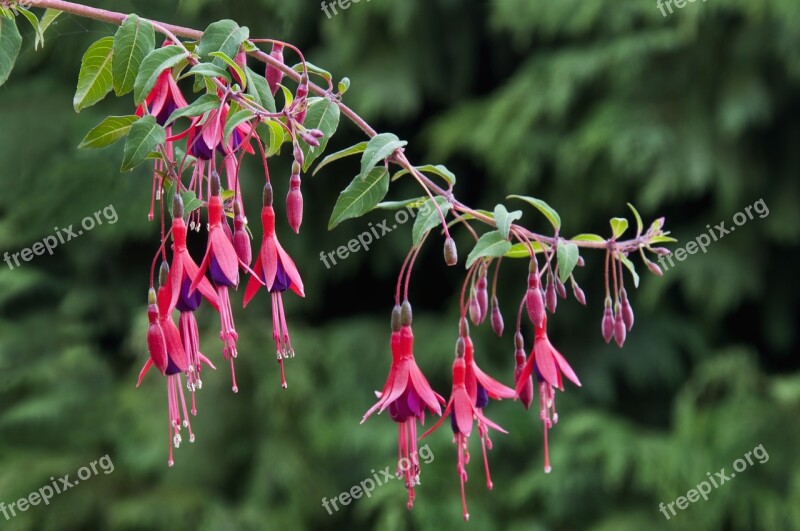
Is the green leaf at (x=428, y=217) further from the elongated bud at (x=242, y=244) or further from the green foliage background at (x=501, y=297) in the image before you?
the green foliage background at (x=501, y=297)

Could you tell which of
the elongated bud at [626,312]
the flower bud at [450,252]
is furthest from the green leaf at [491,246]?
the elongated bud at [626,312]

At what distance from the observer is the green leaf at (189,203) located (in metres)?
0.53

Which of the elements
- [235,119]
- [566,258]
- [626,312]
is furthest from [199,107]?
[626,312]

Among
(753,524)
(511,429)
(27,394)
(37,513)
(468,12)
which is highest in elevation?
(468,12)

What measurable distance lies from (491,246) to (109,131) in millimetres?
229

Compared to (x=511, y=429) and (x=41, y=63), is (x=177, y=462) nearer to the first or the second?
(x=511, y=429)

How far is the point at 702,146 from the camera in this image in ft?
5.98

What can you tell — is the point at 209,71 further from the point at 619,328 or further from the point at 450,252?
the point at 619,328

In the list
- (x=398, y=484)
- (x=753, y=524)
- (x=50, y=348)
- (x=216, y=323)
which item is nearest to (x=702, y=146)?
(x=753, y=524)

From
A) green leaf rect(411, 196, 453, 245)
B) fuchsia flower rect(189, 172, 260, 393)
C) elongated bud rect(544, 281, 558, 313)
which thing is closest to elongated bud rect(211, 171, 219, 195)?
fuchsia flower rect(189, 172, 260, 393)

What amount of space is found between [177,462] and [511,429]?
65 centimetres

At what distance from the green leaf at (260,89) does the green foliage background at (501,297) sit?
1.16m
